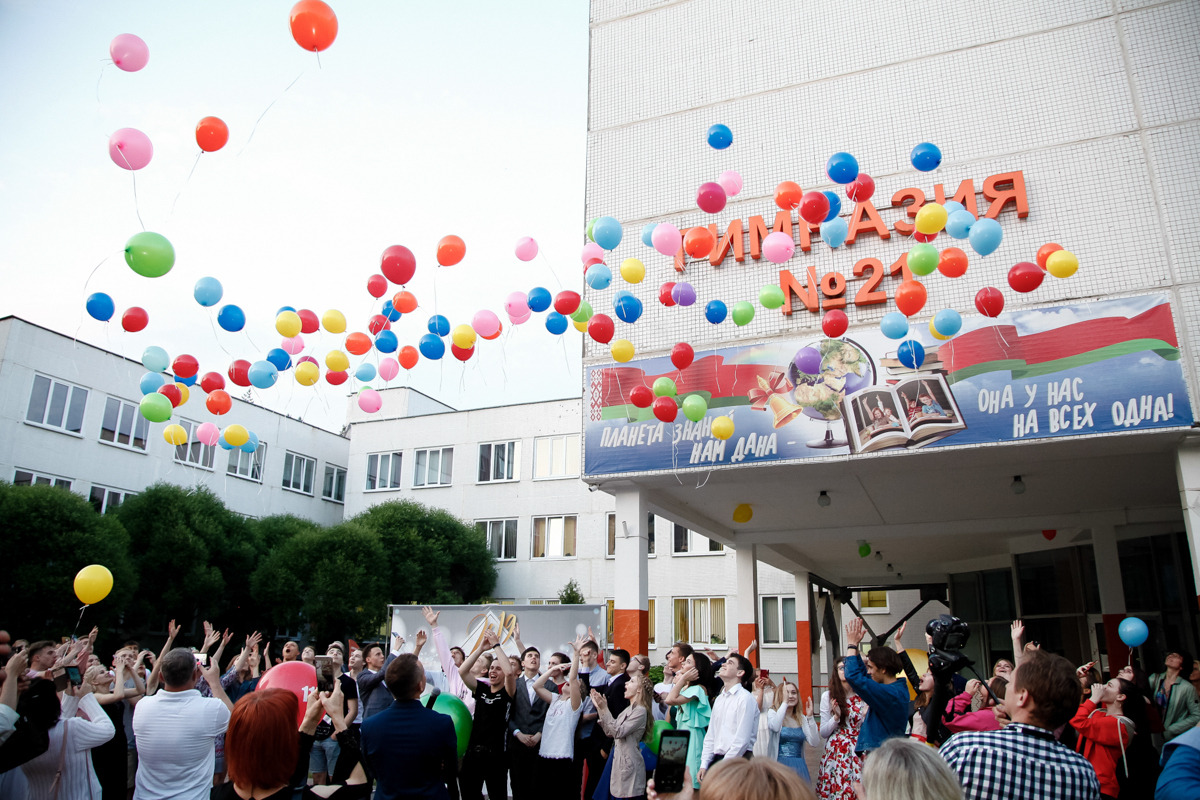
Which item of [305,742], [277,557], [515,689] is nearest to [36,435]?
[277,557]

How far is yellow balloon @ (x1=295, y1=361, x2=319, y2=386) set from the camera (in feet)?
32.8

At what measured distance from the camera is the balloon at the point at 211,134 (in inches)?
282

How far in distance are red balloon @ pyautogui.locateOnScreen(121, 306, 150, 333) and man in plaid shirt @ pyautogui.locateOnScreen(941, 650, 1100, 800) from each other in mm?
8743

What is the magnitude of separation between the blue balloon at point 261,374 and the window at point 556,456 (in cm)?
1809

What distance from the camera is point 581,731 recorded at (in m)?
6.52

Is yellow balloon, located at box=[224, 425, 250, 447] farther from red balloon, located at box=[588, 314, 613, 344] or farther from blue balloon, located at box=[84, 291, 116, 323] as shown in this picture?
red balloon, located at box=[588, 314, 613, 344]

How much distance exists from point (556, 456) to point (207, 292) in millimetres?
19850

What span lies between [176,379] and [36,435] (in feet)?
52.3

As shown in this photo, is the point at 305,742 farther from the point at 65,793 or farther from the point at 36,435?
the point at 36,435

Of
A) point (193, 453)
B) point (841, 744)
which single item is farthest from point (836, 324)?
point (193, 453)

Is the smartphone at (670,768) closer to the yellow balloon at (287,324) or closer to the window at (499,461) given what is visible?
the yellow balloon at (287,324)

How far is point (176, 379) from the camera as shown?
933 centimetres

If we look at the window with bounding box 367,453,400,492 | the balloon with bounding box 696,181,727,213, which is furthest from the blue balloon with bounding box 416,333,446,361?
the window with bounding box 367,453,400,492

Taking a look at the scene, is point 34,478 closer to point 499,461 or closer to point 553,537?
point 499,461
